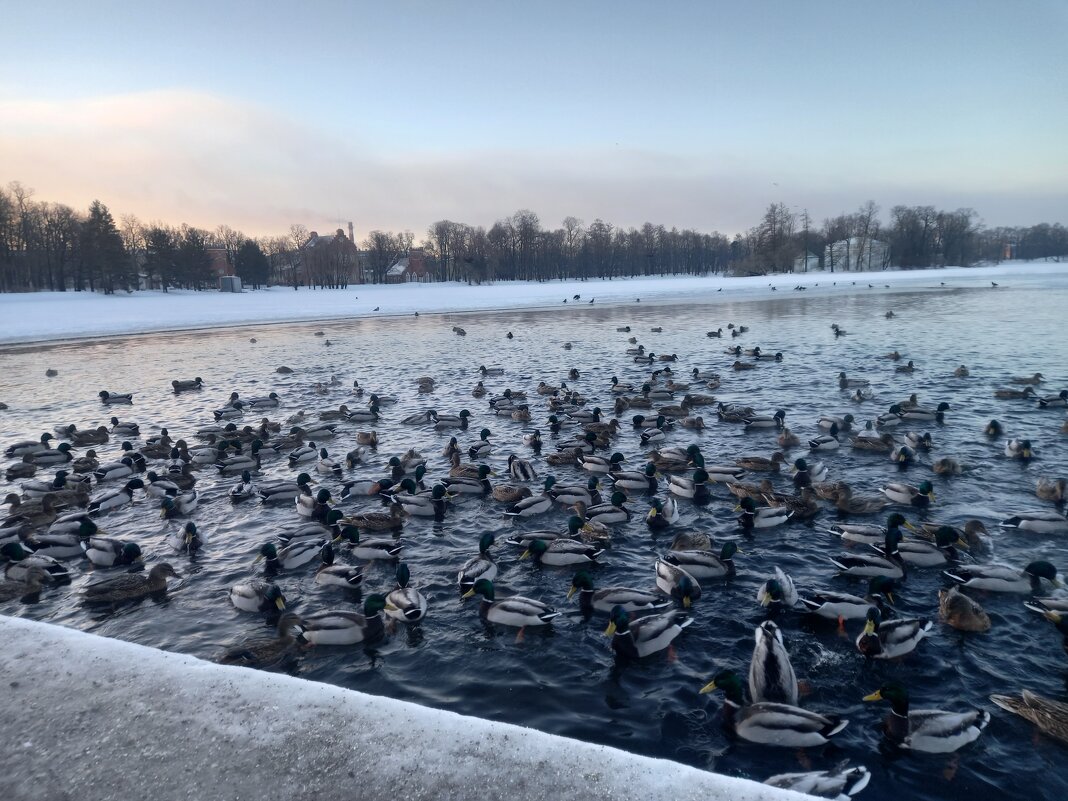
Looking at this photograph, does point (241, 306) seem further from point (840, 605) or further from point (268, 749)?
point (268, 749)

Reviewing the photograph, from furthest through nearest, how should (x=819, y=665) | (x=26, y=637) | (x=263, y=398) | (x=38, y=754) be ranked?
(x=263, y=398)
(x=819, y=665)
(x=26, y=637)
(x=38, y=754)

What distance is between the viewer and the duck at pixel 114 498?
41.1 ft

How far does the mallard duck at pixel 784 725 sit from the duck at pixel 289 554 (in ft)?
22.2

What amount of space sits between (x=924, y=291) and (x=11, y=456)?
3022 inches

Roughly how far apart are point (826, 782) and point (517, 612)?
387 cm

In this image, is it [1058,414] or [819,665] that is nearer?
[819,665]

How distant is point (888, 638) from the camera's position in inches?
277

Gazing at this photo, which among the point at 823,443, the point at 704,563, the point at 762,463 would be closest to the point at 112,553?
the point at 704,563

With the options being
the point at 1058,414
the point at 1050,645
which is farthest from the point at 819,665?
the point at 1058,414

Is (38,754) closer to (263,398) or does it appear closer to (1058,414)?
(263,398)

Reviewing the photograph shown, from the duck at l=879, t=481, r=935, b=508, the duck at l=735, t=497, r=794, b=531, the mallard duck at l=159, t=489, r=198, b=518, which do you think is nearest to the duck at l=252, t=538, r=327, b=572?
the mallard duck at l=159, t=489, r=198, b=518

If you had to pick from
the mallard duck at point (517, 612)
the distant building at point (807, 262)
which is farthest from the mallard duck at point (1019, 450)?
the distant building at point (807, 262)

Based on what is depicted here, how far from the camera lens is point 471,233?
139625 mm

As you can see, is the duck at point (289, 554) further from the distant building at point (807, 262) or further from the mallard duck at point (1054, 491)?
the distant building at point (807, 262)
